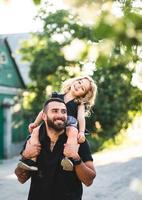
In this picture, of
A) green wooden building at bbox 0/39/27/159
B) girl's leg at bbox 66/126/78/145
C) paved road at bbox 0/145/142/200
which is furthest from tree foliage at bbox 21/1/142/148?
girl's leg at bbox 66/126/78/145

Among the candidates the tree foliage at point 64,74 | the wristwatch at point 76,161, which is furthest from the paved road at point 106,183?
the tree foliage at point 64,74

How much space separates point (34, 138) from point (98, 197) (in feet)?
26.4

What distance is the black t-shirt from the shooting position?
360 centimetres

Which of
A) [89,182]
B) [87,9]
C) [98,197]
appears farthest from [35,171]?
[98,197]

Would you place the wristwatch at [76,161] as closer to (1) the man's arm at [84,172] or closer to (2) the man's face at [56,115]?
(1) the man's arm at [84,172]

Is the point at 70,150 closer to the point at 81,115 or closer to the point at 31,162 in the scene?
the point at 31,162

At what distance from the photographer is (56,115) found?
3.45 meters

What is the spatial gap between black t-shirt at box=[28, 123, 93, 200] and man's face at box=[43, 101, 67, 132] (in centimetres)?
23

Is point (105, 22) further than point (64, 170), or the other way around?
point (64, 170)

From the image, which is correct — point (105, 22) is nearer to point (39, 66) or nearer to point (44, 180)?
point (44, 180)

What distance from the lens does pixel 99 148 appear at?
2916cm

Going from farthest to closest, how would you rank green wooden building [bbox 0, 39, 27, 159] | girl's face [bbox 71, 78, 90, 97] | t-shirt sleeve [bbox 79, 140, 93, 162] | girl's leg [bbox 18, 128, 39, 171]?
green wooden building [bbox 0, 39, 27, 159], girl's face [bbox 71, 78, 90, 97], t-shirt sleeve [bbox 79, 140, 93, 162], girl's leg [bbox 18, 128, 39, 171]

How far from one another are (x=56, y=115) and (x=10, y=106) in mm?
22895

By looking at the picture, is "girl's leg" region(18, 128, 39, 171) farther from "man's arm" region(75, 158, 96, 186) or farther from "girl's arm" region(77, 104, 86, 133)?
"girl's arm" region(77, 104, 86, 133)
